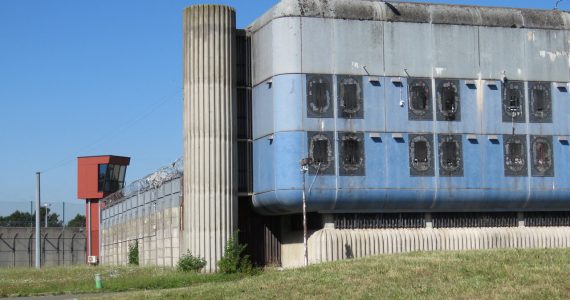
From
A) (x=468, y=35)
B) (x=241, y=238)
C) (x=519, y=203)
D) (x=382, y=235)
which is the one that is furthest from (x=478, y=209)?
(x=241, y=238)

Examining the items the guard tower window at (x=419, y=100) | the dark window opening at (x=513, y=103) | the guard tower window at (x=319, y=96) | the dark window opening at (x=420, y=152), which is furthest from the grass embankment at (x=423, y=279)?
the dark window opening at (x=513, y=103)

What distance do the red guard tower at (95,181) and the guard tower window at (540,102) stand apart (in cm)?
6391

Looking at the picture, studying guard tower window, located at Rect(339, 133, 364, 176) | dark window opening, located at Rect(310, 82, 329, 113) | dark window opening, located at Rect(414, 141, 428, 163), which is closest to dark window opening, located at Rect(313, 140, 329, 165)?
guard tower window, located at Rect(339, 133, 364, 176)

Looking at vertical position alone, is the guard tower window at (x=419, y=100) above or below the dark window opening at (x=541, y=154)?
above

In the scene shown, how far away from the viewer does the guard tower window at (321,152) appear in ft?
178

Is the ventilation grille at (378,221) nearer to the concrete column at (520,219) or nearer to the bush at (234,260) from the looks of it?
the bush at (234,260)

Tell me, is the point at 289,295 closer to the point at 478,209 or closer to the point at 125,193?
the point at 478,209

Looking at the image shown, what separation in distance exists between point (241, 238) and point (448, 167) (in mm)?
12587

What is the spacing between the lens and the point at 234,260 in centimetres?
5525

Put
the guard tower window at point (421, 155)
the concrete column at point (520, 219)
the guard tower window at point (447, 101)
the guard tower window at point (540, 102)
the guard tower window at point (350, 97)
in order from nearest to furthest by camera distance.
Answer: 1. the guard tower window at point (350, 97)
2. the guard tower window at point (421, 155)
3. the guard tower window at point (447, 101)
4. the guard tower window at point (540, 102)
5. the concrete column at point (520, 219)

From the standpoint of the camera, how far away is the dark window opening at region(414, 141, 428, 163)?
5600cm

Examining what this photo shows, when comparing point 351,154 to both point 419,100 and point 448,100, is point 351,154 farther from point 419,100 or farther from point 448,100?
point 448,100

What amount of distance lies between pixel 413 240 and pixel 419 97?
7.93m

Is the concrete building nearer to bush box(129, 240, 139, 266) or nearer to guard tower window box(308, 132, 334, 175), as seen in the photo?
guard tower window box(308, 132, 334, 175)
